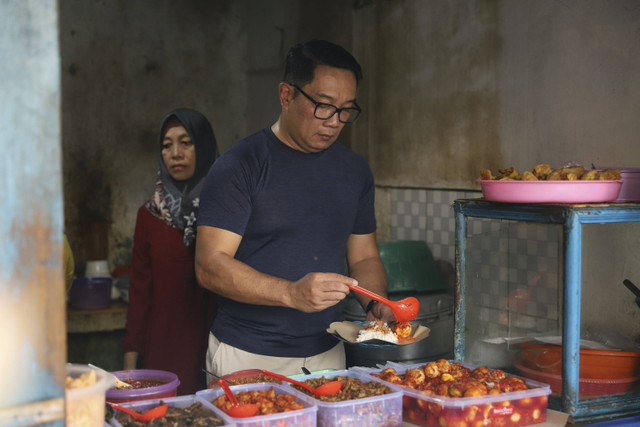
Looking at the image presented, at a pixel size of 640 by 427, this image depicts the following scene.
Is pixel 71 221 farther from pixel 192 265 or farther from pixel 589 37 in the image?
pixel 589 37

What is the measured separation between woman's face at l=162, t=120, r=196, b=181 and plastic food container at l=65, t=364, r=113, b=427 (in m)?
2.22

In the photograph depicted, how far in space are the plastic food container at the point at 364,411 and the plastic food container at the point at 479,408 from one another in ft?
0.25

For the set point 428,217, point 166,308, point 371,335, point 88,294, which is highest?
point 428,217

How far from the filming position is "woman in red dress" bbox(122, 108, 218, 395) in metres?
3.32

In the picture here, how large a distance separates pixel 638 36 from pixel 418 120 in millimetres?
1534

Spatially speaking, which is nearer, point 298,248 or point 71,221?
point 298,248

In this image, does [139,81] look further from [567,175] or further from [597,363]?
[597,363]

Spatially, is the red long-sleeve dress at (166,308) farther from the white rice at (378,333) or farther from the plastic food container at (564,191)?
the plastic food container at (564,191)

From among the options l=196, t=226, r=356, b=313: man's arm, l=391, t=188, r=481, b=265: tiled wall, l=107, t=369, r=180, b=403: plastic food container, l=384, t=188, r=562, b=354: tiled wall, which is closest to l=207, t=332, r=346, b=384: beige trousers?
l=196, t=226, r=356, b=313: man's arm

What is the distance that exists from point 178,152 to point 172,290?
70cm

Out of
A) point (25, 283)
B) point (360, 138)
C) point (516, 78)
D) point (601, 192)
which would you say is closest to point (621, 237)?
point (601, 192)

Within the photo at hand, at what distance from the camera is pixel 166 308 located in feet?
10.9

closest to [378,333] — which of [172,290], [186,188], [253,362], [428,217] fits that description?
[253,362]

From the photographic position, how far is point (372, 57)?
428cm
